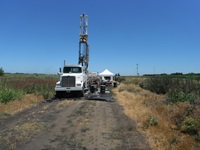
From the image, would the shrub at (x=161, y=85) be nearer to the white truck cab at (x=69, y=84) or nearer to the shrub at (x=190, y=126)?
the white truck cab at (x=69, y=84)

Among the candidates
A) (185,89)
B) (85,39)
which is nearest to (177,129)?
(185,89)

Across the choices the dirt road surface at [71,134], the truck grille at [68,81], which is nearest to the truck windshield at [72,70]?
the truck grille at [68,81]

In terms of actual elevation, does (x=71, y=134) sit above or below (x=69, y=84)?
below

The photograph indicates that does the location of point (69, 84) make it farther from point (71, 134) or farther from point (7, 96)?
point (71, 134)

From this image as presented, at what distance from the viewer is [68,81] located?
2470 centimetres

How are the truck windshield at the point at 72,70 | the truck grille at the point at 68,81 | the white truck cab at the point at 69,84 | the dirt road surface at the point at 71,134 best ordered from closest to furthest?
the dirt road surface at the point at 71,134 → the white truck cab at the point at 69,84 → the truck grille at the point at 68,81 → the truck windshield at the point at 72,70

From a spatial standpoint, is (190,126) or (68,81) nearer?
(190,126)

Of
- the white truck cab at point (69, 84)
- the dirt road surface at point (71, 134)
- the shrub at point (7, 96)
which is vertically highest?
the white truck cab at point (69, 84)

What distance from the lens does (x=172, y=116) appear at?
13367 millimetres

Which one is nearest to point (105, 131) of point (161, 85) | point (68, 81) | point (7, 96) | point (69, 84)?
point (7, 96)

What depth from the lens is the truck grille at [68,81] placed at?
24.6m

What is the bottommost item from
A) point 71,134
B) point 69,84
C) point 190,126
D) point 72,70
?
point 71,134

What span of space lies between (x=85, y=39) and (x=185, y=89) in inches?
472

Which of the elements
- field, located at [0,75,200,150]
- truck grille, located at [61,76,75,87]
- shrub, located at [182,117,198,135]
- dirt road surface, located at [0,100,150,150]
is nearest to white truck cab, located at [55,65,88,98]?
truck grille, located at [61,76,75,87]
